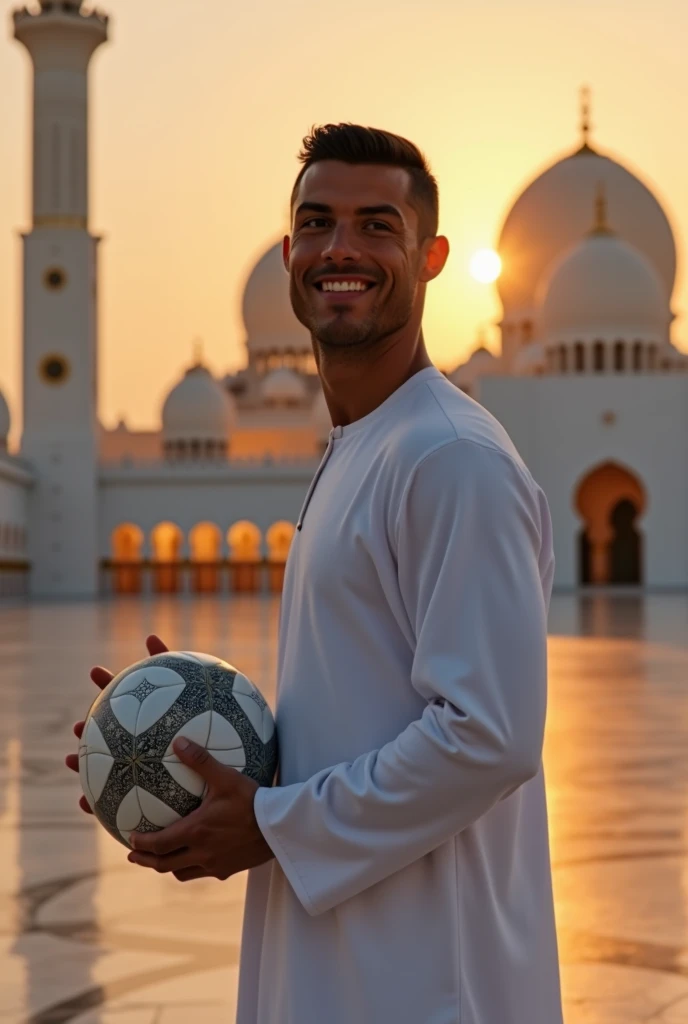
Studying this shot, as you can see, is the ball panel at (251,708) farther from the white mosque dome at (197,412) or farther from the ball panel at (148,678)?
Result: the white mosque dome at (197,412)

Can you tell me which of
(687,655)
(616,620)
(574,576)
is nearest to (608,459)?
(574,576)

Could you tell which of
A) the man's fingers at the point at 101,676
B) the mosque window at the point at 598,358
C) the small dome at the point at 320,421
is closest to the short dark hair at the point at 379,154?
the man's fingers at the point at 101,676

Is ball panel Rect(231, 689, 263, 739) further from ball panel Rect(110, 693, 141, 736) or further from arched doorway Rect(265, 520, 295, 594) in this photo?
arched doorway Rect(265, 520, 295, 594)

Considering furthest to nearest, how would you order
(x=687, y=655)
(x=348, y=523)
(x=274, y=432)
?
1. (x=274, y=432)
2. (x=687, y=655)
3. (x=348, y=523)

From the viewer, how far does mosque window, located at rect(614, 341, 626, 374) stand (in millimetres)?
30734

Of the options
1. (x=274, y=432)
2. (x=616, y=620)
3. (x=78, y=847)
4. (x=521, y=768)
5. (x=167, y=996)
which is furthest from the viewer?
(x=274, y=432)

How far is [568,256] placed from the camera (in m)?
30.9

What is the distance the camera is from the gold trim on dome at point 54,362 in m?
33.3

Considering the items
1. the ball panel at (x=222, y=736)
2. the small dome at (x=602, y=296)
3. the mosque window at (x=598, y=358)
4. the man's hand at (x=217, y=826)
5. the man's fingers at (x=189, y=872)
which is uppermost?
the small dome at (x=602, y=296)

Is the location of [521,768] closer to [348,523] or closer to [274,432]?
[348,523]

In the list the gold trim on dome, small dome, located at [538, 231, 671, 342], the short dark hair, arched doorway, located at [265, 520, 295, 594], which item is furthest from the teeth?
the gold trim on dome

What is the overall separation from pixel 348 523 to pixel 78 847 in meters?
2.90

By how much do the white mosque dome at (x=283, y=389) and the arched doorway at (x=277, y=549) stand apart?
22.0 ft

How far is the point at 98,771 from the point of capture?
5.49ft
